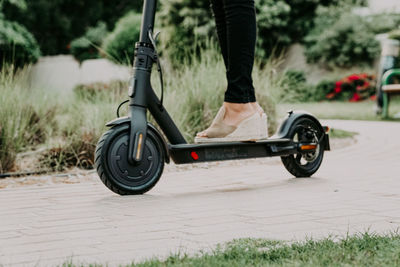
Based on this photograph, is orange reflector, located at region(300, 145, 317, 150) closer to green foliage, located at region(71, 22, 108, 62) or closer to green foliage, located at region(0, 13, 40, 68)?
green foliage, located at region(0, 13, 40, 68)

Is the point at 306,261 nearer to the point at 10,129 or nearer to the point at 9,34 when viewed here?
the point at 10,129

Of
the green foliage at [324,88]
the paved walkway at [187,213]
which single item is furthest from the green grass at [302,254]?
the green foliage at [324,88]

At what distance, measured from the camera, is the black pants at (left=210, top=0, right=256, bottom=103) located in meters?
2.93

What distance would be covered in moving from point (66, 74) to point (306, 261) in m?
17.8

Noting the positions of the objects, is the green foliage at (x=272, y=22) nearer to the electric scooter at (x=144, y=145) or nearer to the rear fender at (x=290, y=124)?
the rear fender at (x=290, y=124)

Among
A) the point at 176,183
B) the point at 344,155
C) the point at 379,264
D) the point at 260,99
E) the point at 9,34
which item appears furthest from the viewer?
the point at 9,34

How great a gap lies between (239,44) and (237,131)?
16.2 inches

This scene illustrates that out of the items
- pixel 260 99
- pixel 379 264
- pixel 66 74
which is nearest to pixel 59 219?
pixel 379 264

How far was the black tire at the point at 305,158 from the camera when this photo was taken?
3.59m

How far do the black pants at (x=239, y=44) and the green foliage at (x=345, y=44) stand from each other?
52.4ft

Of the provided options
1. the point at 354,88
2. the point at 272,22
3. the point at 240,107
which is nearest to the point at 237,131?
the point at 240,107

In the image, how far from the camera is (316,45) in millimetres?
19297

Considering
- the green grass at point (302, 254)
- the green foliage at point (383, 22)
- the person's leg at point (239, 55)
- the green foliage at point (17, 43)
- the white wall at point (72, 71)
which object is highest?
the green foliage at point (383, 22)

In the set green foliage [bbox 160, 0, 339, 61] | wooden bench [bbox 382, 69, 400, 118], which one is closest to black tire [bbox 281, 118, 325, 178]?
wooden bench [bbox 382, 69, 400, 118]
